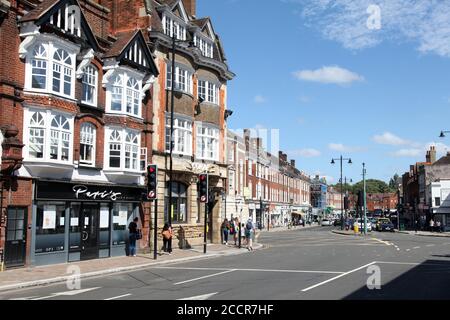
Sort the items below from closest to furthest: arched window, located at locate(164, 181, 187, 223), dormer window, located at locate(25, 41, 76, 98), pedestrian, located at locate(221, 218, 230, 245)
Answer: dormer window, located at locate(25, 41, 76, 98), arched window, located at locate(164, 181, 187, 223), pedestrian, located at locate(221, 218, 230, 245)

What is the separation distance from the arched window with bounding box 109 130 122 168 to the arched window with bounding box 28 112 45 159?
4.76 metres

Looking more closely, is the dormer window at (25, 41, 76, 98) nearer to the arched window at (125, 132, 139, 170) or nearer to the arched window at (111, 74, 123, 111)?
the arched window at (111, 74, 123, 111)

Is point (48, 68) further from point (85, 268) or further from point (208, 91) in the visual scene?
point (208, 91)

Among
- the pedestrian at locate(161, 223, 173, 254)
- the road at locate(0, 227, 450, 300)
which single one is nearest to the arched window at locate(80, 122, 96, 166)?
the pedestrian at locate(161, 223, 173, 254)

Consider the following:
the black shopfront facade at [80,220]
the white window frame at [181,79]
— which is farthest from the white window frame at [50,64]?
the white window frame at [181,79]

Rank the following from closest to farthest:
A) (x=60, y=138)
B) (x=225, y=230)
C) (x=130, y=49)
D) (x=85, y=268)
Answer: (x=85, y=268) → (x=60, y=138) → (x=130, y=49) → (x=225, y=230)

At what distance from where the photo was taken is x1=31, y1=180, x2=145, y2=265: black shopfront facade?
843 inches

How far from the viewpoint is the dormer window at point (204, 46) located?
111 ft

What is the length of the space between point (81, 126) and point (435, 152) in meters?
73.2

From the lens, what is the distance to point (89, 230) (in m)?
24.2

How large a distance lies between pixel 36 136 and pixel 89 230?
5547mm

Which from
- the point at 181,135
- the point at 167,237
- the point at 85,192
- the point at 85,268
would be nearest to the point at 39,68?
the point at 85,192
